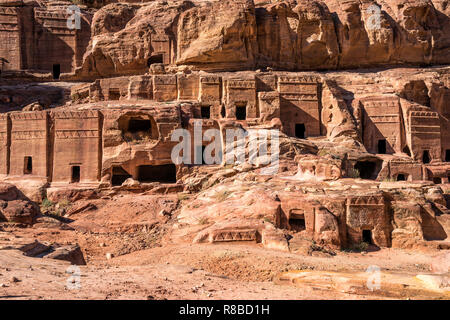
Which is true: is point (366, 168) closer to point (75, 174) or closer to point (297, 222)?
point (297, 222)

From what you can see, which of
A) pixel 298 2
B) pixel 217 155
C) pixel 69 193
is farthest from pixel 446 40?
pixel 69 193

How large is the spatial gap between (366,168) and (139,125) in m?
13.4

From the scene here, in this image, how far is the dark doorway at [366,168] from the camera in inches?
1013

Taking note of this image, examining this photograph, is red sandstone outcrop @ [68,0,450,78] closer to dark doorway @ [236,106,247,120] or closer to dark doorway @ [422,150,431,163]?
dark doorway @ [236,106,247,120]

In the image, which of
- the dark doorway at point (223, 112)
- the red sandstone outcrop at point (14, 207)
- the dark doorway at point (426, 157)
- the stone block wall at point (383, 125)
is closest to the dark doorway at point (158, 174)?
the dark doorway at point (223, 112)

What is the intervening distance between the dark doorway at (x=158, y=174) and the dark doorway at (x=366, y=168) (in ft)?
34.9

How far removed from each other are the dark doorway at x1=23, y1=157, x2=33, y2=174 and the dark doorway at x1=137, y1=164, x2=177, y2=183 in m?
5.95

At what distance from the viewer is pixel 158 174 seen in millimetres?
27469

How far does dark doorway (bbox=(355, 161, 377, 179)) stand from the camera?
2572 centimetres

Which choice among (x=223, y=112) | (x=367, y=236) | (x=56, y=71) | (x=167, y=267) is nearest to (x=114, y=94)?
(x=223, y=112)

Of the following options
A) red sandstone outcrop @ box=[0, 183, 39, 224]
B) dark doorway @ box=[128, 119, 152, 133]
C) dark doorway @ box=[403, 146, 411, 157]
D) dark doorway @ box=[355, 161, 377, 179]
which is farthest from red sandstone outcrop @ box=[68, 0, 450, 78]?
red sandstone outcrop @ box=[0, 183, 39, 224]

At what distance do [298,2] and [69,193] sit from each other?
71.8 feet

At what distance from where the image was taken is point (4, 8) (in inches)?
1454
